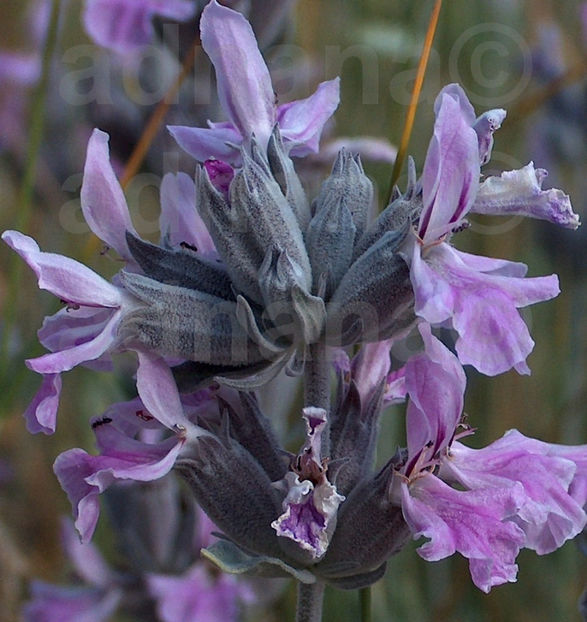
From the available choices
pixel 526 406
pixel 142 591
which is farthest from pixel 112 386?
pixel 526 406

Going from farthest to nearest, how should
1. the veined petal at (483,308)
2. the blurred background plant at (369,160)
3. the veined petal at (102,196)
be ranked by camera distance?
1. the blurred background plant at (369,160)
2. the veined petal at (102,196)
3. the veined petal at (483,308)

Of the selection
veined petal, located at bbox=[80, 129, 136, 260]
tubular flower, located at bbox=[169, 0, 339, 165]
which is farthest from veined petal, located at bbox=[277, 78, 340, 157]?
veined petal, located at bbox=[80, 129, 136, 260]

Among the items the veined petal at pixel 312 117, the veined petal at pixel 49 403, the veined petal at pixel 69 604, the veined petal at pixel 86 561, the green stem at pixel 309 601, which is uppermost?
the veined petal at pixel 312 117

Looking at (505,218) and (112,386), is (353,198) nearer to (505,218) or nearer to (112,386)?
(112,386)

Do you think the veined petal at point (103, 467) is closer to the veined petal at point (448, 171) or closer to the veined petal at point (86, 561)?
the veined petal at point (448, 171)

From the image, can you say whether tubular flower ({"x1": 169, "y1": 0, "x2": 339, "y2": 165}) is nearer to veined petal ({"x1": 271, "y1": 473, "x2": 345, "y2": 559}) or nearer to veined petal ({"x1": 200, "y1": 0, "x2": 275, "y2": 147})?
veined petal ({"x1": 200, "y1": 0, "x2": 275, "y2": 147})

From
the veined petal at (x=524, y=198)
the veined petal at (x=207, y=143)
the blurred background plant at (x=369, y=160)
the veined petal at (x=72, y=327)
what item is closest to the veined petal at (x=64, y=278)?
the veined petal at (x=72, y=327)
